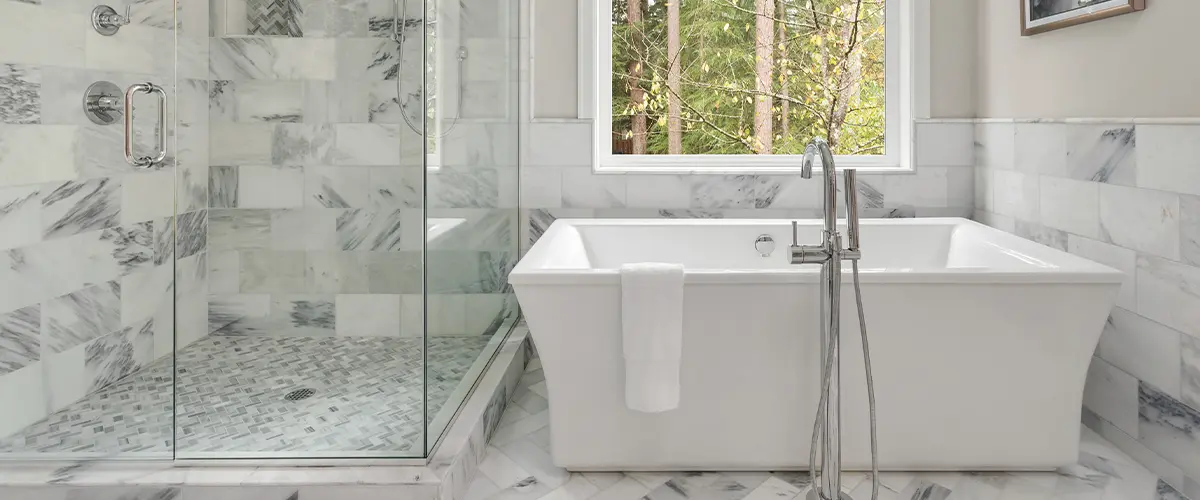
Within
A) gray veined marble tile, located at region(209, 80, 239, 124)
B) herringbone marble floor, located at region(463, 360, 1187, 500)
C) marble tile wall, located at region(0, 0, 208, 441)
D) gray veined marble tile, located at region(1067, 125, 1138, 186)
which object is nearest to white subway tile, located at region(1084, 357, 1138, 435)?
herringbone marble floor, located at region(463, 360, 1187, 500)

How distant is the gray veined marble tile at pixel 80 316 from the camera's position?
87.5 inches

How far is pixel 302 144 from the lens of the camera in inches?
95.6

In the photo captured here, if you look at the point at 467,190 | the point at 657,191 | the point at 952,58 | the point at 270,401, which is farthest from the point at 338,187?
the point at 952,58

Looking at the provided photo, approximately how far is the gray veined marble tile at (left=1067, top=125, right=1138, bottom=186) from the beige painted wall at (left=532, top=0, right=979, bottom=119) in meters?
0.80

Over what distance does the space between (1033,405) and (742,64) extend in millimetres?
1905

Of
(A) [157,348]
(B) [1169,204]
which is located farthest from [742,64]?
(A) [157,348]

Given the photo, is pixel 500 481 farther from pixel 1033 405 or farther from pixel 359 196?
pixel 1033 405

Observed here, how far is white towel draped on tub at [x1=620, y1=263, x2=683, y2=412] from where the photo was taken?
74.5 inches

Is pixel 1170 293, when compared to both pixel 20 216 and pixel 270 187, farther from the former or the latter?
pixel 20 216

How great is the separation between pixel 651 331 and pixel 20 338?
1705 millimetres

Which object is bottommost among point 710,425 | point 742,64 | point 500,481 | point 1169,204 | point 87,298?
point 500,481

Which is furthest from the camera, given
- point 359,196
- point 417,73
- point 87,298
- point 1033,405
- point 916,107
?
point 916,107

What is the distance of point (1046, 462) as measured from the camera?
2010 mm

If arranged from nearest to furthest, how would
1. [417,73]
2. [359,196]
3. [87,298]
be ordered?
[417,73], [359,196], [87,298]
